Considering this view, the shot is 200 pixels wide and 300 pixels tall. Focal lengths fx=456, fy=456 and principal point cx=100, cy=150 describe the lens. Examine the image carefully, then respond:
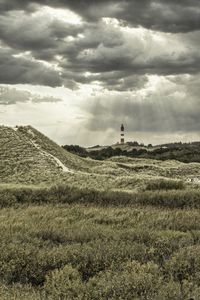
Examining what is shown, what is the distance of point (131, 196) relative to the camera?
2227cm

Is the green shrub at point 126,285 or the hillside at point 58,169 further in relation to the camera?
the hillside at point 58,169

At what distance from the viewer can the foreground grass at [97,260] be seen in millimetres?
7289

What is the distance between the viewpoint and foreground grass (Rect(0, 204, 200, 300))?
7289 mm

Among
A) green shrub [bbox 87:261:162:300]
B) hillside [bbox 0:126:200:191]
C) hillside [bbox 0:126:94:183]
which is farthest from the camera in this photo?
hillside [bbox 0:126:94:183]

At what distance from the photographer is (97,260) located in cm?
923

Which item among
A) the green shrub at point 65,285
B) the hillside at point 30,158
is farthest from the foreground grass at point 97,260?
the hillside at point 30,158

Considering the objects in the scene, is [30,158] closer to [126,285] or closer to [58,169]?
[58,169]

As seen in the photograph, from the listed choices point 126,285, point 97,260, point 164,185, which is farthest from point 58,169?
point 126,285

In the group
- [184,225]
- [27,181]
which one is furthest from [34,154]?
[184,225]

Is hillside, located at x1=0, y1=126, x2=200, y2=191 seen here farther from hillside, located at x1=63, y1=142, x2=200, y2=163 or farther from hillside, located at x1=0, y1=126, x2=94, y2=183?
hillside, located at x1=63, y1=142, x2=200, y2=163

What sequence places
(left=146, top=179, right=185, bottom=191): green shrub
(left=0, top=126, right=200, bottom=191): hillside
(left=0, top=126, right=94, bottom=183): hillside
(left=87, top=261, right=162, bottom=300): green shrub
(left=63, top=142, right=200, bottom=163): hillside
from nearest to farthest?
(left=87, top=261, right=162, bottom=300): green shrub < (left=146, top=179, right=185, bottom=191): green shrub < (left=0, top=126, right=200, bottom=191): hillside < (left=0, top=126, right=94, bottom=183): hillside < (left=63, top=142, right=200, bottom=163): hillside

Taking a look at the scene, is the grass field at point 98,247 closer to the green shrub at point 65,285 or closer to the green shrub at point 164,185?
the green shrub at point 65,285

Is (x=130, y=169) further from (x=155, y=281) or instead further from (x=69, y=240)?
(x=155, y=281)

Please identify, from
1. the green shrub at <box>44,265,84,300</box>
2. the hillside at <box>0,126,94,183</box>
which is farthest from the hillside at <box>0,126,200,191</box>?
the green shrub at <box>44,265,84,300</box>
